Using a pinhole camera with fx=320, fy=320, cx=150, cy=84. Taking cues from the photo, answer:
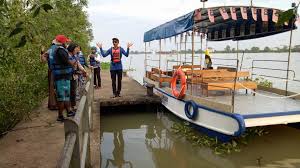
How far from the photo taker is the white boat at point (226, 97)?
6.29m

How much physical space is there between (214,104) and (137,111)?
469 cm

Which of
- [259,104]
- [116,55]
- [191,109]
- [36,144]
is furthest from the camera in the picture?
[116,55]

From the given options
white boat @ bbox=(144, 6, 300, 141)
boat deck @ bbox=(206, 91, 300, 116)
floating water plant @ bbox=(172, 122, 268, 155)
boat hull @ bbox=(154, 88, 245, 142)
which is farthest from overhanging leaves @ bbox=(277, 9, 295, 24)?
floating water plant @ bbox=(172, 122, 268, 155)

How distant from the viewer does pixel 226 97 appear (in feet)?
27.0

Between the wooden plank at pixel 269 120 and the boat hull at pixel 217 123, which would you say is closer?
the boat hull at pixel 217 123

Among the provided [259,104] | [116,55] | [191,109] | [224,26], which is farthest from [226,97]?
[116,55]

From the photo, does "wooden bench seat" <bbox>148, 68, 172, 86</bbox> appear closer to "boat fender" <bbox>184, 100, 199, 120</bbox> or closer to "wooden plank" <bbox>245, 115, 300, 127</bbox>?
"boat fender" <bbox>184, 100, 199, 120</bbox>

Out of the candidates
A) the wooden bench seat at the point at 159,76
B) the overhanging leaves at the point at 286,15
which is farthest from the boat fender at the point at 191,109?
the overhanging leaves at the point at 286,15

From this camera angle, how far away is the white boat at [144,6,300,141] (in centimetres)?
629

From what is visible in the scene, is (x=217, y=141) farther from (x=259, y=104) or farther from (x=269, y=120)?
(x=259, y=104)

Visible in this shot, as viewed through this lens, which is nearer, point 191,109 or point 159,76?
point 191,109

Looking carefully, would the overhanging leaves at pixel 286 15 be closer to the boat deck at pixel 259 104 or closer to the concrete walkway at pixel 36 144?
the concrete walkway at pixel 36 144

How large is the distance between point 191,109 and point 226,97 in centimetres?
117

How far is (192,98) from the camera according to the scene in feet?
25.1
